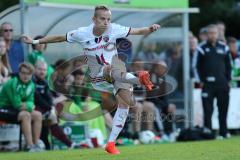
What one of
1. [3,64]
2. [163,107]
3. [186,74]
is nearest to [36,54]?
[3,64]

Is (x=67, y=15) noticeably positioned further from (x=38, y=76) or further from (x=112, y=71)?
(x=112, y=71)

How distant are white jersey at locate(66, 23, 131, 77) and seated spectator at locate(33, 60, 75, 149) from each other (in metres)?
3.73

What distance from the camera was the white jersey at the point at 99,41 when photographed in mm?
12328

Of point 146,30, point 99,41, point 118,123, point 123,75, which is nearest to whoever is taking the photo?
point 146,30

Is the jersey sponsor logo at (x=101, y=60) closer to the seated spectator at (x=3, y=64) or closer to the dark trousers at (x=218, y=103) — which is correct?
the seated spectator at (x=3, y=64)

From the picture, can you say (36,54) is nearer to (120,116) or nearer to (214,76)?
(214,76)

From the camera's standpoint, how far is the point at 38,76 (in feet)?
53.1

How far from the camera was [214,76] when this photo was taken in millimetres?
17875

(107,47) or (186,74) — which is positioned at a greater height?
(107,47)

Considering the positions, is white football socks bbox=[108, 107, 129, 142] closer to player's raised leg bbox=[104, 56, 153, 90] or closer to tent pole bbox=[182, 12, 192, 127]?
player's raised leg bbox=[104, 56, 153, 90]

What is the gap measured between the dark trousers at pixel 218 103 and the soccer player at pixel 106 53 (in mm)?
5669

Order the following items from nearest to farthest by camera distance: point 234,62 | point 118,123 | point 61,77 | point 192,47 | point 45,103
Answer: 1. point 118,123
2. point 45,103
3. point 61,77
4. point 192,47
5. point 234,62

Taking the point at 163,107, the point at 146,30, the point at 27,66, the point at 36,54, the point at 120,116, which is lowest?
the point at 163,107

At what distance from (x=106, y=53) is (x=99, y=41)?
0.22 metres
